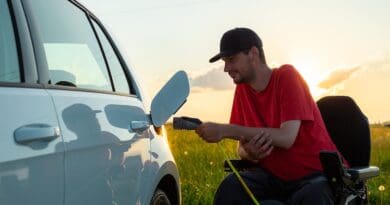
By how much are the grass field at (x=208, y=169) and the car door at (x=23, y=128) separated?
472cm

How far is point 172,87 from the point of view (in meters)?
3.83

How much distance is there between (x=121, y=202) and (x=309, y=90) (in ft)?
5.53

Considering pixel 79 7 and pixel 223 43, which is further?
pixel 223 43

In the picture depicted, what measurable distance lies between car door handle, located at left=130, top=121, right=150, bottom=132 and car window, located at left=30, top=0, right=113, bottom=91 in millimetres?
228

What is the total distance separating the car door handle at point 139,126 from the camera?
3.84 metres

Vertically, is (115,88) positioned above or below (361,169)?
above

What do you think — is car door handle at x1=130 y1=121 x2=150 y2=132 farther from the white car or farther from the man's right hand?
the man's right hand

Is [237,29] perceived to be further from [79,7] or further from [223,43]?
[79,7]

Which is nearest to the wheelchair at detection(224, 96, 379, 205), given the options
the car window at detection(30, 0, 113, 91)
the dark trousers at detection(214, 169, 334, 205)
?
the dark trousers at detection(214, 169, 334, 205)

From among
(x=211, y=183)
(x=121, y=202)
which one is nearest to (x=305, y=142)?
(x=121, y=202)

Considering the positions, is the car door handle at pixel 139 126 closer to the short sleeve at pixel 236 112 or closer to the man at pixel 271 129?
the man at pixel 271 129

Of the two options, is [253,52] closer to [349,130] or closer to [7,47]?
[349,130]

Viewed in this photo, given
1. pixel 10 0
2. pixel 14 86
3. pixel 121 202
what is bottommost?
pixel 121 202

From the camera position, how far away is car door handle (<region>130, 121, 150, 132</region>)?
3838 mm
